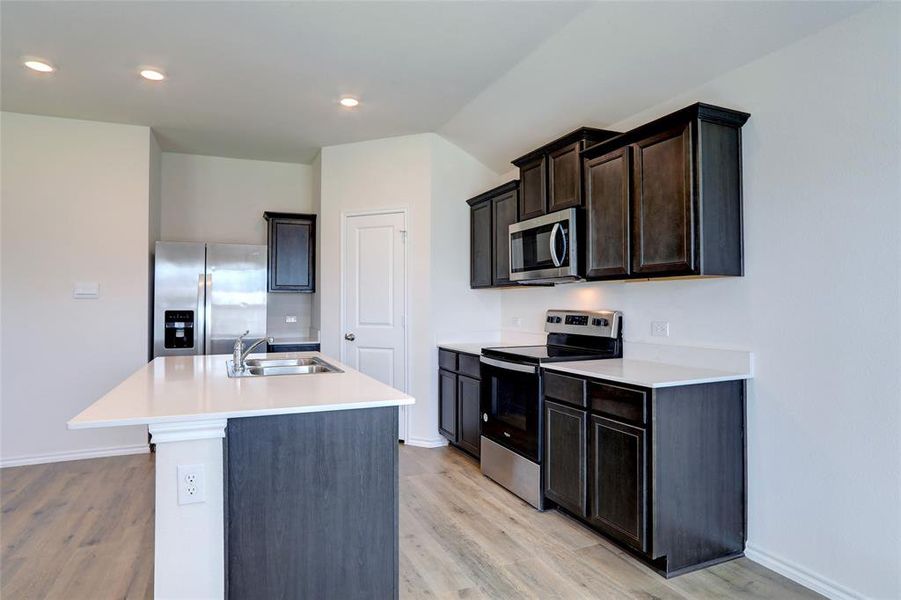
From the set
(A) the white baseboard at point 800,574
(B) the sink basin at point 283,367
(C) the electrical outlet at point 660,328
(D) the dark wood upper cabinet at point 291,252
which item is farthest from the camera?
(D) the dark wood upper cabinet at point 291,252

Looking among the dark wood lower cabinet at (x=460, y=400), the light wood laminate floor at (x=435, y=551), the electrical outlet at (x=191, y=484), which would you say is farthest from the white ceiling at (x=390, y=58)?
the light wood laminate floor at (x=435, y=551)

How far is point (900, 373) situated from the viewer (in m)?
1.94

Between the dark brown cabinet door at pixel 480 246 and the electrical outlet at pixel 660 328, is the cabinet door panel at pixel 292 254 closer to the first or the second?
the dark brown cabinet door at pixel 480 246

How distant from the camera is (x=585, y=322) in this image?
3.47 metres

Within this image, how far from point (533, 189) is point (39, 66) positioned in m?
3.27

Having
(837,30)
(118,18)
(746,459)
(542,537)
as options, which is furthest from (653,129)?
(118,18)

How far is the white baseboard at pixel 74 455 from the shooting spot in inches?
156

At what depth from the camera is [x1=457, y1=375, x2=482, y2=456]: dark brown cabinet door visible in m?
3.80

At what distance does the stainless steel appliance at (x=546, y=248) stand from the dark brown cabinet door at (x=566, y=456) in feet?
2.75

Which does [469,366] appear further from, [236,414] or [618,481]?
[236,414]

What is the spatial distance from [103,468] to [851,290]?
4791 millimetres

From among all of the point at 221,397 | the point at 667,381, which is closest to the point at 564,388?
the point at 667,381

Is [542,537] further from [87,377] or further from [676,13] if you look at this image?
[87,377]

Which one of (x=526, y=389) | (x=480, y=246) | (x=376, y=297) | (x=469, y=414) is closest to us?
(x=526, y=389)
